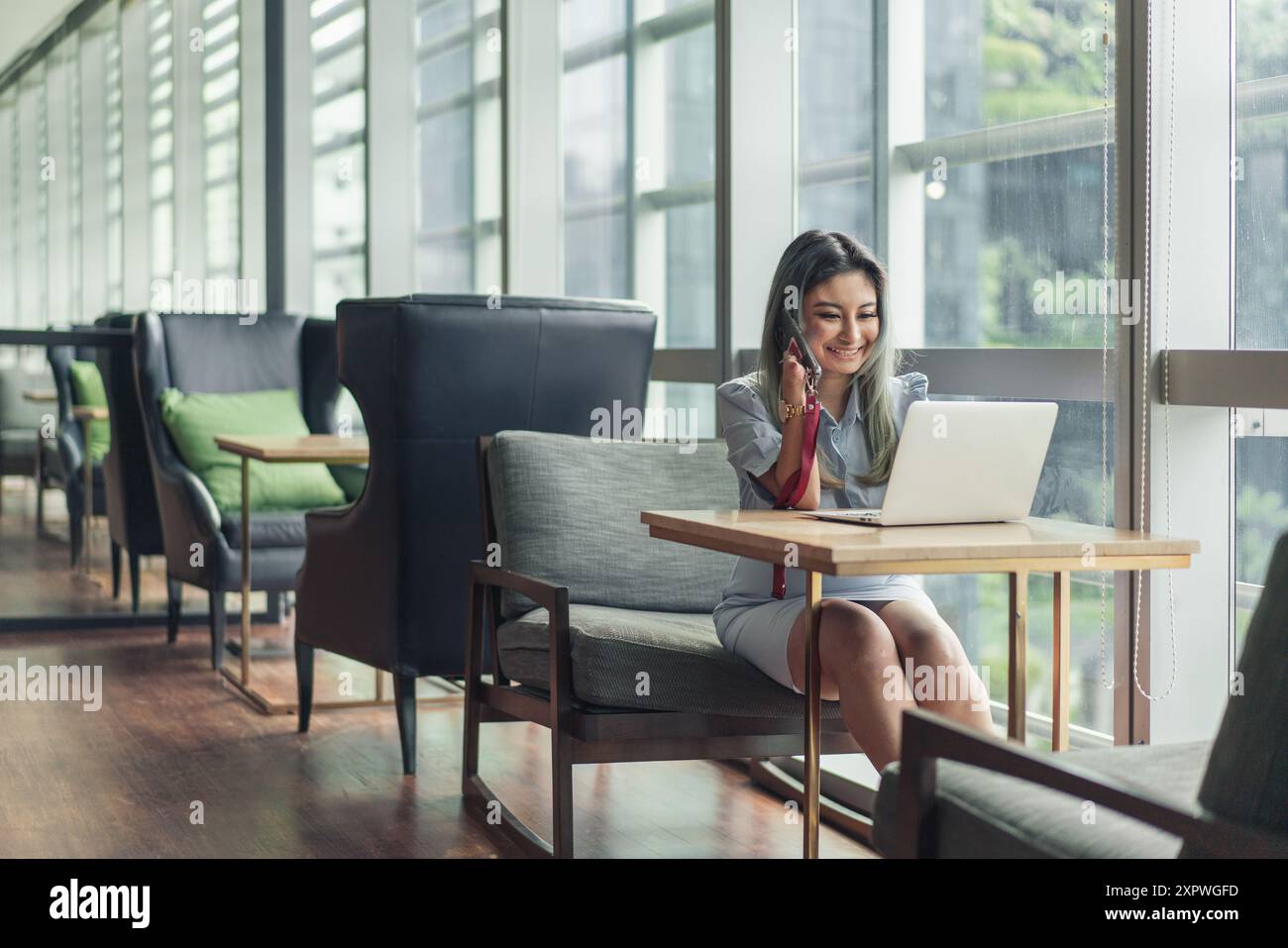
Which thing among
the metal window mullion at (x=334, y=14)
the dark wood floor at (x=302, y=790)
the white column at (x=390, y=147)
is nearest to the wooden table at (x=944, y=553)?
the dark wood floor at (x=302, y=790)

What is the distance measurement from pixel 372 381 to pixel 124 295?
3.17 m

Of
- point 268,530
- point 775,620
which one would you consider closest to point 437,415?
point 775,620

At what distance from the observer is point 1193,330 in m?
2.64

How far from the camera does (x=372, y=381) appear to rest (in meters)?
3.67

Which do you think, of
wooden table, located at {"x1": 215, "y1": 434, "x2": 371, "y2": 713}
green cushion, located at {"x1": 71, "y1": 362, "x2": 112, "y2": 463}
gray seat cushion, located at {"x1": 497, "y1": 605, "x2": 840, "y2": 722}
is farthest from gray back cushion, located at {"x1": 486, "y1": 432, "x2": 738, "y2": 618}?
green cushion, located at {"x1": 71, "y1": 362, "x2": 112, "y2": 463}

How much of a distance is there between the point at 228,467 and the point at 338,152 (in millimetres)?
2175

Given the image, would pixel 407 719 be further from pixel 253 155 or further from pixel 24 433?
pixel 253 155

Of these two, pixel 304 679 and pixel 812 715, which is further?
pixel 304 679

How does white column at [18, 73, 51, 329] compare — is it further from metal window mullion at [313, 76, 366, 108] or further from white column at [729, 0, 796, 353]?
white column at [729, 0, 796, 353]

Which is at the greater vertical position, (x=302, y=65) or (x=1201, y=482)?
(x=302, y=65)

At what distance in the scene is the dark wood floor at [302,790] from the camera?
321cm

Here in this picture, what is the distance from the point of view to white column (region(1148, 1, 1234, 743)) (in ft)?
8.57
